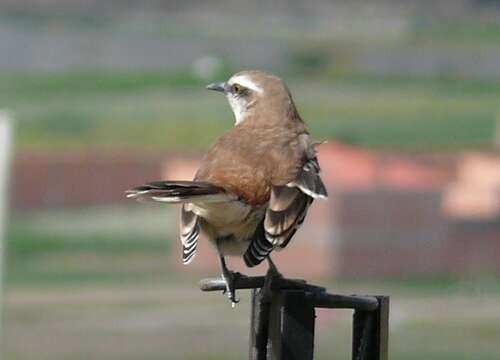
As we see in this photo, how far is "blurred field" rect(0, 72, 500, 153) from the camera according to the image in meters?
26.3

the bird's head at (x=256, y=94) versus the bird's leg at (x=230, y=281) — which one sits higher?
the bird's head at (x=256, y=94)

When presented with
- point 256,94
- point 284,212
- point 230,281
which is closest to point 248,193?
point 284,212

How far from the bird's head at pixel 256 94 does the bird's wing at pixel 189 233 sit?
85 cm

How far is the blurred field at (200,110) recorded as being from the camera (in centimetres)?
2631

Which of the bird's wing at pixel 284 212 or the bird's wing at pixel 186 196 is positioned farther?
the bird's wing at pixel 284 212

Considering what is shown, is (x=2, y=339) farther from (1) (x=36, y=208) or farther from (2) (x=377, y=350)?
(2) (x=377, y=350)

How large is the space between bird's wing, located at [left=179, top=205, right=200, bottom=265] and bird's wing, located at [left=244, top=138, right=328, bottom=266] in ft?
0.56

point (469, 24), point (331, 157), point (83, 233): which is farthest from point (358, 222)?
point (469, 24)

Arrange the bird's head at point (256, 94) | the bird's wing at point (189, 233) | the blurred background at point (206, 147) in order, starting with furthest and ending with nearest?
the blurred background at point (206, 147) < the bird's head at point (256, 94) < the bird's wing at point (189, 233)

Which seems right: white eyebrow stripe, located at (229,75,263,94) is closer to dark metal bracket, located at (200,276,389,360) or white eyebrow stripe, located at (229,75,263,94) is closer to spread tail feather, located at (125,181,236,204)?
spread tail feather, located at (125,181,236,204)

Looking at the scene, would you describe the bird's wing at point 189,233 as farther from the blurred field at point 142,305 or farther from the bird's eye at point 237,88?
the blurred field at point 142,305

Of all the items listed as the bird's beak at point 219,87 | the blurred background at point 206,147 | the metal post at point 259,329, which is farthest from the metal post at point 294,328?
the blurred background at point 206,147

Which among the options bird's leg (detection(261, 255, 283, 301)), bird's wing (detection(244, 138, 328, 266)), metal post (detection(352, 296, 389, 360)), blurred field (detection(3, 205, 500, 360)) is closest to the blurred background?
blurred field (detection(3, 205, 500, 360))

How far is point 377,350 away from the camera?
14.0 feet
